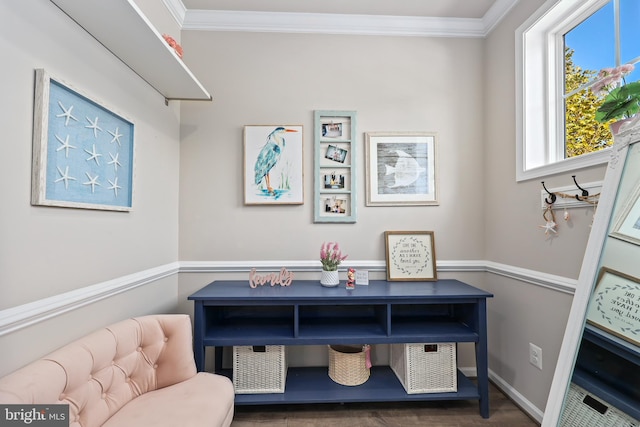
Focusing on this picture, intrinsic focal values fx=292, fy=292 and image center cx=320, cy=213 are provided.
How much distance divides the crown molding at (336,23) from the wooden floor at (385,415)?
2642 mm

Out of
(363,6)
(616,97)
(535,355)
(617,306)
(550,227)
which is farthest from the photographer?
(363,6)

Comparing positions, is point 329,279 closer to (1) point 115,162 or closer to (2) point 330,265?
(2) point 330,265

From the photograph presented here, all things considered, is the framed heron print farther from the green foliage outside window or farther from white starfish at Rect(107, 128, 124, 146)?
the green foliage outside window

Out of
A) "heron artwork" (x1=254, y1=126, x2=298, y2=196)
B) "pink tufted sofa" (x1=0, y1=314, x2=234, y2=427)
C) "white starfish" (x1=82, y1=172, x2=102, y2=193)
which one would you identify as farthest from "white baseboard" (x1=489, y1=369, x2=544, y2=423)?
"white starfish" (x1=82, y1=172, x2=102, y2=193)

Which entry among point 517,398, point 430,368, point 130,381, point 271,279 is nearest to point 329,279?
point 271,279

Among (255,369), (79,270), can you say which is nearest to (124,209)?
(79,270)

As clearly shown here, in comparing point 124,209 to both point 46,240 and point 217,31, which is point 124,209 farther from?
point 217,31

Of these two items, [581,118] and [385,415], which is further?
[385,415]

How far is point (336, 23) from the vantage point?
2211 mm

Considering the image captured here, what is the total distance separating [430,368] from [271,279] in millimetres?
1157

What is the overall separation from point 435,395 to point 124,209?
2.09 metres

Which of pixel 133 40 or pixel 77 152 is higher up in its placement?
pixel 133 40

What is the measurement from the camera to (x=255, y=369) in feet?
5.91

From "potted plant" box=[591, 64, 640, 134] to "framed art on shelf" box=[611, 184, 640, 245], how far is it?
34cm
